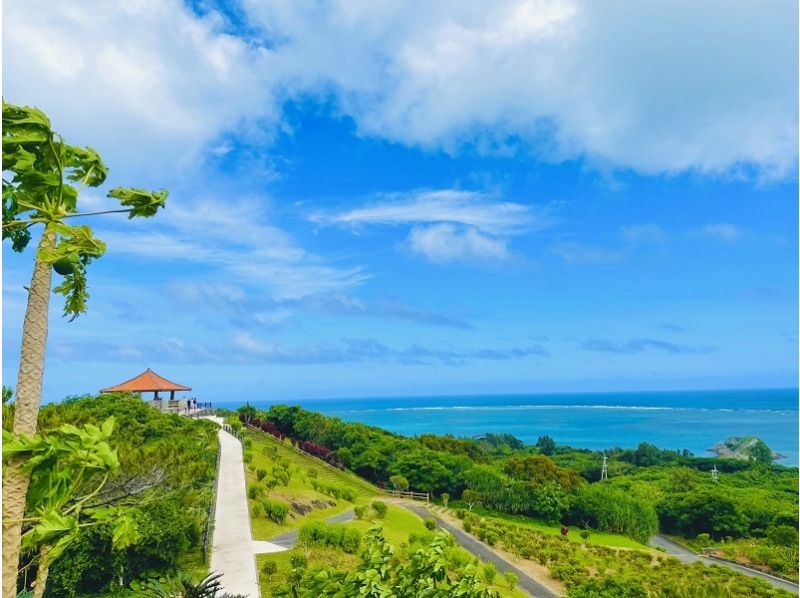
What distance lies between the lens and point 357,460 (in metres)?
38.8

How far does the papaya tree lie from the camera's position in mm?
3627

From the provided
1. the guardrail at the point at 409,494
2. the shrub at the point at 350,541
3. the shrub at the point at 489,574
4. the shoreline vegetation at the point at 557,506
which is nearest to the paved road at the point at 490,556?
the shoreline vegetation at the point at 557,506

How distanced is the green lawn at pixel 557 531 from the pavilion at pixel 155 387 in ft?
70.7

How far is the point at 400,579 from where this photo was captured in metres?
6.95

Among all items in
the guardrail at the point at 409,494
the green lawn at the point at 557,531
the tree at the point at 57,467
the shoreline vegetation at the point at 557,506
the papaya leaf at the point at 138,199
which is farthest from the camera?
the guardrail at the point at 409,494

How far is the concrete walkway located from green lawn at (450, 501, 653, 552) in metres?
17.3

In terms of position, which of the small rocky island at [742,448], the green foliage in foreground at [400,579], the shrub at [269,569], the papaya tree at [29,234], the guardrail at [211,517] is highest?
the papaya tree at [29,234]

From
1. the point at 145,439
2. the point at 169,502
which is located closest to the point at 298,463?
the point at 145,439

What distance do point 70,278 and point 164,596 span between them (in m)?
7.40

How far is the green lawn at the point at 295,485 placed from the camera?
19919mm

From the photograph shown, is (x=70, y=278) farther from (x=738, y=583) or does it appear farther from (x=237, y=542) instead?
(x=738, y=583)

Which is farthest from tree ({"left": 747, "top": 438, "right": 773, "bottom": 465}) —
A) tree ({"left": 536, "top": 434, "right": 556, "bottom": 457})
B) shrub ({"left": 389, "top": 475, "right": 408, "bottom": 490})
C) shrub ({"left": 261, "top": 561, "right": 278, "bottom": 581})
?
shrub ({"left": 261, "top": 561, "right": 278, "bottom": 581})

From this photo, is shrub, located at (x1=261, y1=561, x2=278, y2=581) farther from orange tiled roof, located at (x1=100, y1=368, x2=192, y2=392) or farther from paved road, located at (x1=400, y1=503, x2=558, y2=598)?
orange tiled roof, located at (x1=100, y1=368, x2=192, y2=392)

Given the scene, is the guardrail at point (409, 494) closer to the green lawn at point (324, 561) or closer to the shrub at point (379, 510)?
the shrub at point (379, 510)
